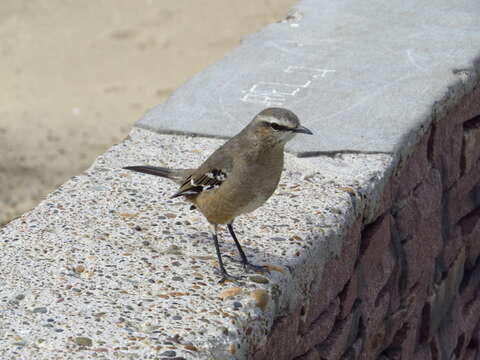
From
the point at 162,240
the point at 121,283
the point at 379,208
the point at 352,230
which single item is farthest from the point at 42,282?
the point at 379,208

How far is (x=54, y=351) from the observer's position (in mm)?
2195

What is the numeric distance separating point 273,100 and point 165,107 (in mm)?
449

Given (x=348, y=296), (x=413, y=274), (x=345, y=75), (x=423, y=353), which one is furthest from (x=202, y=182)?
(x=423, y=353)

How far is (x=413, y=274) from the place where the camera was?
3.63 metres

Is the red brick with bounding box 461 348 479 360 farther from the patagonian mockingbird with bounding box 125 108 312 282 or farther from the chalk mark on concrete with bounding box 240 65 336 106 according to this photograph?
the patagonian mockingbird with bounding box 125 108 312 282

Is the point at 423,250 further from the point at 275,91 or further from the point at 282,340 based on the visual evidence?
the point at 282,340

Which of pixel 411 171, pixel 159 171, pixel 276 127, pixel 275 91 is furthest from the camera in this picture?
pixel 275 91

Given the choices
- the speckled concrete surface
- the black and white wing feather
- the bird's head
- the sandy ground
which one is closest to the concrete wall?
the speckled concrete surface

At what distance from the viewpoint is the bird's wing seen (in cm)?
274

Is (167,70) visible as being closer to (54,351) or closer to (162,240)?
(162,240)

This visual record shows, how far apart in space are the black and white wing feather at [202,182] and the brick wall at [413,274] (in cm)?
45

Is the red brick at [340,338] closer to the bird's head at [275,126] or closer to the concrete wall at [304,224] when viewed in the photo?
the concrete wall at [304,224]

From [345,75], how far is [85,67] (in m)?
5.31

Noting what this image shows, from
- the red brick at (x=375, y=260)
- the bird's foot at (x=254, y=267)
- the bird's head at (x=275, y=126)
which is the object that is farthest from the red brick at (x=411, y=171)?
the bird's foot at (x=254, y=267)
